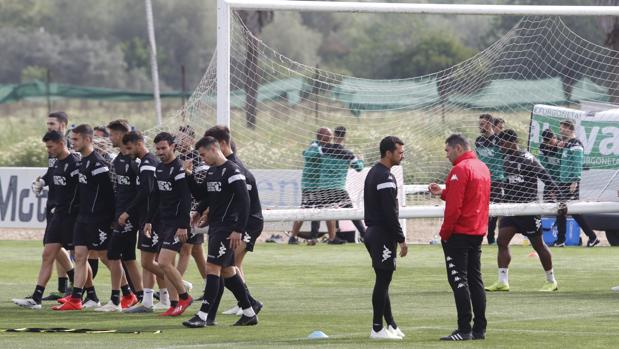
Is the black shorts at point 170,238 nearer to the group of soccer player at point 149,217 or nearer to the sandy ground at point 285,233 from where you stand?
the group of soccer player at point 149,217

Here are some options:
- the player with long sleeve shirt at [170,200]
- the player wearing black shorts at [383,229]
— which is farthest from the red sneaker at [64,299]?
the player wearing black shorts at [383,229]

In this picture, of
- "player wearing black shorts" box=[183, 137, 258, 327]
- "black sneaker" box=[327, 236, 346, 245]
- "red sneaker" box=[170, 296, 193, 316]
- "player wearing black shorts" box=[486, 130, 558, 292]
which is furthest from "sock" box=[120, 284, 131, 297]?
"black sneaker" box=[327, 236, 346, 245]

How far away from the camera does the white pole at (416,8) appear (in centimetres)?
1789

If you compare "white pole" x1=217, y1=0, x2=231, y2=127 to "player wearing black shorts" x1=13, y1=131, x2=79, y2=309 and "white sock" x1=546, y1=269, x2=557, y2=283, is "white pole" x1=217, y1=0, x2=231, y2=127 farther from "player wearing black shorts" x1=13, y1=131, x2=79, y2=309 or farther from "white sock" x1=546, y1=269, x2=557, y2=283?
"white sock" x1=546, y1=269, x2=557, y2=283

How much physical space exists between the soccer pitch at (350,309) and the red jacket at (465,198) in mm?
1046

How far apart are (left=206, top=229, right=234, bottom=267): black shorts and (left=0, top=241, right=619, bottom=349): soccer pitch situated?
26.3 inches

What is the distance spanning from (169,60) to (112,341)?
2927 inches

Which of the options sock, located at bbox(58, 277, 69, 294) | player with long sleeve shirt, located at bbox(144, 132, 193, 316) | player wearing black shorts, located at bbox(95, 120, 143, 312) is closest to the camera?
player with long sleeve shirt, located at bbox(144, 132, 193, 316)

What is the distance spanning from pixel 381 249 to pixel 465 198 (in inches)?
35.9

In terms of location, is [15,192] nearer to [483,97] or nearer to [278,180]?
[278,180]

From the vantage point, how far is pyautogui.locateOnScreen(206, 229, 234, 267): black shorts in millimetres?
14523

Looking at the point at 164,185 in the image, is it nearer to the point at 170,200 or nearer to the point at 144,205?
the point at 170,200

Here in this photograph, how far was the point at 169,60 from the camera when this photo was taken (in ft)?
286

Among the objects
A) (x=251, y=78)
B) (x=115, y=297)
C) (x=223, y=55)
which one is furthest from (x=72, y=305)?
(x=251, y=78)
